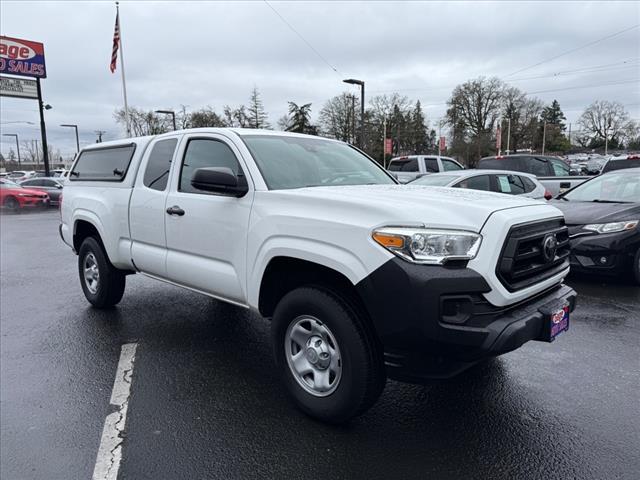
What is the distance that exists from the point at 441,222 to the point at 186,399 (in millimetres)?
2227

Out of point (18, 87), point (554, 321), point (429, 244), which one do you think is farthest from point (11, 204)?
point (554, 321)

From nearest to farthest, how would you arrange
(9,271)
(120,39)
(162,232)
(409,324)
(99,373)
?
(409,324), (99,373), (162,232), (9,271), (120,39)

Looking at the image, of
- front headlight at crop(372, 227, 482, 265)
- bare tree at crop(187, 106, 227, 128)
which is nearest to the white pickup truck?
front headlight at crop(372, 227, 482, 265)

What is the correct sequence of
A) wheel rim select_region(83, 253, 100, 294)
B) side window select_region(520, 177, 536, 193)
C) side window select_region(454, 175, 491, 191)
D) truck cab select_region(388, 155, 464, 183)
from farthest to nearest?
truck cab select_region(388, 155, 464, 183)
side window select_region(520, 177, 536, 193)
side window select_region(454, 175, 491, 191)
wheel rim select_region(83, 253, 100, 294)

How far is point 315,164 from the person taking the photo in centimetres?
394

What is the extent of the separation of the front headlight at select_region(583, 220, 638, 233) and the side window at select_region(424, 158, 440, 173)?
366 inches

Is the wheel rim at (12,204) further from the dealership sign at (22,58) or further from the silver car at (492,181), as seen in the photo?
the silver car at (492,181)

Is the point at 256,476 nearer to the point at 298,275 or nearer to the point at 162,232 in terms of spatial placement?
the point at 298,275

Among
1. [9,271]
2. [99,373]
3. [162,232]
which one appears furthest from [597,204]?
[9,271]

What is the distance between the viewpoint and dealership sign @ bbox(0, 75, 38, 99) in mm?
27703

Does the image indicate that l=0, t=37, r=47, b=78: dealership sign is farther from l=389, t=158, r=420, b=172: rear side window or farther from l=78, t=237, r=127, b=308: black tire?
l=78, t=237, r=127, b=308: black tire

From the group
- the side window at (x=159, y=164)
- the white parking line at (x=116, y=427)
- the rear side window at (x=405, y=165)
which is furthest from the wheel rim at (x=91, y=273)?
the rear side window at (x=405, y=165)

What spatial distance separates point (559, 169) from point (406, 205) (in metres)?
13.7

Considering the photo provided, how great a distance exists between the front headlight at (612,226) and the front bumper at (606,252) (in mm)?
62
